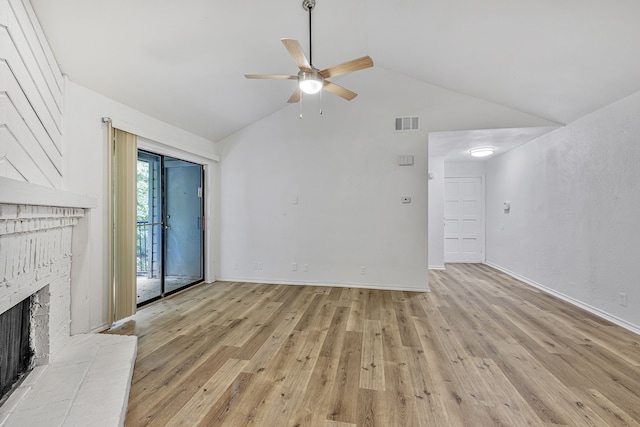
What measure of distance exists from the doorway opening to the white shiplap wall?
1.62 meters

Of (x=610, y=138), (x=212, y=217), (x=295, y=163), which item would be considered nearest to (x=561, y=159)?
(x=610, y=138)

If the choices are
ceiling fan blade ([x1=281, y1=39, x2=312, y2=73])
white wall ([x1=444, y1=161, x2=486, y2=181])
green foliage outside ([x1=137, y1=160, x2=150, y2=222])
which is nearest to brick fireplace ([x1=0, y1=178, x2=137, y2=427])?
green foliage outside ([x1=137, y1=160, x2=150, y2=222])

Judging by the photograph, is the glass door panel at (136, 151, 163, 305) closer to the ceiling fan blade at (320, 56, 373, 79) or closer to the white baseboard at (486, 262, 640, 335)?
the ceiling fan blade at (320, 56, 373, 79)

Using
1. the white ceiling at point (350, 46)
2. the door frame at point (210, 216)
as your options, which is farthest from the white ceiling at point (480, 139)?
the door frame at point (210, 216)

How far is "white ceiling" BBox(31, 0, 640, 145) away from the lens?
7.48 feet

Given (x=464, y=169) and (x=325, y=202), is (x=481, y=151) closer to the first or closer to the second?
(x=464, y=169)

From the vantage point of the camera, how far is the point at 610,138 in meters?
3.19

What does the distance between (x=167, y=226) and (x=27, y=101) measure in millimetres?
2834

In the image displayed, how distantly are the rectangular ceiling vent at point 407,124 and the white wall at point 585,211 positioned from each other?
2.04 m

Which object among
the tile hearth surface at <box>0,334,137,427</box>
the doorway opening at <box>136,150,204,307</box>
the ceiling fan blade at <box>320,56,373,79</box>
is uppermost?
the ceiling fan blade at <box>320,56,373,79</box>

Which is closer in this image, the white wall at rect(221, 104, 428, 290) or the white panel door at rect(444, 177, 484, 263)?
A: the white wall at rect(221, 104, 428, 290)

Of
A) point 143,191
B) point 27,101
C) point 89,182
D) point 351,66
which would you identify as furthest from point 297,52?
point 143,191

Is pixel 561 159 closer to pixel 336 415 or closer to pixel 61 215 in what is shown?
pixel 336 415

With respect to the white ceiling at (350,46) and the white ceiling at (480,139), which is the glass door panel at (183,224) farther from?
the white ceiling at (480,139)
